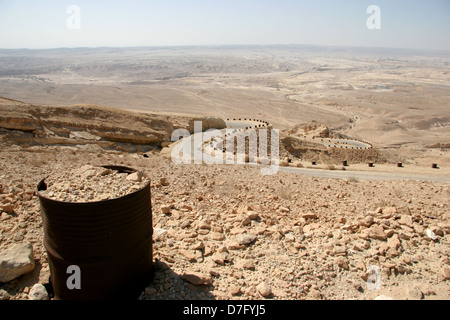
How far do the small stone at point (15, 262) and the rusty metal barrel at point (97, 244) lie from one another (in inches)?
22.0

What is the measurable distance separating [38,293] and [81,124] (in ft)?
64.1

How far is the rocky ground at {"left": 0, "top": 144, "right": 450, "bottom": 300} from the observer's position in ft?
17.2

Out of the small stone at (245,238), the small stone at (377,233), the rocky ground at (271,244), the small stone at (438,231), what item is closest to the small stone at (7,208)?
the rocky ground at (271,244)

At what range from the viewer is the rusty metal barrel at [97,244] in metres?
4.12

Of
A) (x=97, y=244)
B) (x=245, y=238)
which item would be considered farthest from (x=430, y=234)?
(x=97, y=244)

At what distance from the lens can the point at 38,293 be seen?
465 cm

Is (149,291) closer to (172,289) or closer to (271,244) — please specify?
(172,289)

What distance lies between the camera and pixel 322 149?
103 feet

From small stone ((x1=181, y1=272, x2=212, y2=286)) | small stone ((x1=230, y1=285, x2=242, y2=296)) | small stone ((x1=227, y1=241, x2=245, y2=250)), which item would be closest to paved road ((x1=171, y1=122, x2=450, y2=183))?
small stone ((x1=227, y1=241, x2=245, y2=250))

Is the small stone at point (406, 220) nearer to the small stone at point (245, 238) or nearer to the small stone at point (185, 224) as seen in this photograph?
the small stone at point (245, 238)

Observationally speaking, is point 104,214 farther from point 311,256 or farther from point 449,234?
point 449,234
